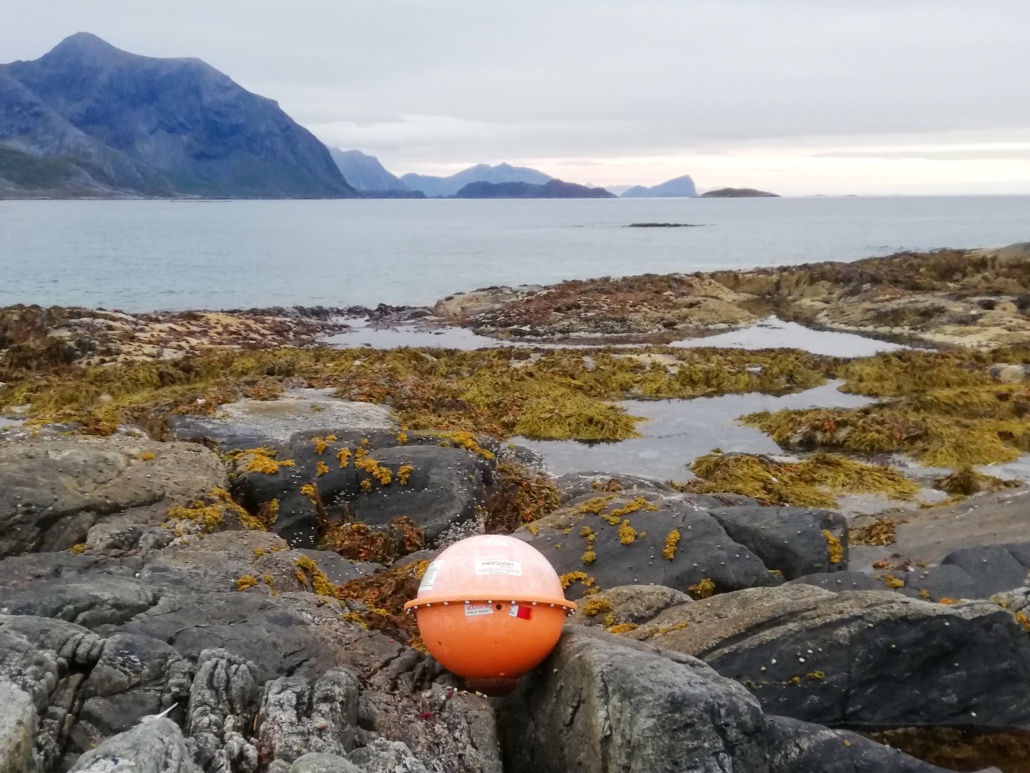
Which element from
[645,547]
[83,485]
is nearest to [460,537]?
[645,547]

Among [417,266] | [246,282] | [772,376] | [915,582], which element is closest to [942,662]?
[915,582]

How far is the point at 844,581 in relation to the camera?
7848 millimetres

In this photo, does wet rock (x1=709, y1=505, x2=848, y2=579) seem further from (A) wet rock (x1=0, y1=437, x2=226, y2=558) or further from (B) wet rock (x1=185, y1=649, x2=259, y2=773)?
(A) wet rock (x1=0, y1=437, x2=226, y2=558)

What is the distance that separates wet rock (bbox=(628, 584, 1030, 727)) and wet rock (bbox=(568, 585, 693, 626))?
1.93 feet

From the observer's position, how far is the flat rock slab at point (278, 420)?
11758 millimetres

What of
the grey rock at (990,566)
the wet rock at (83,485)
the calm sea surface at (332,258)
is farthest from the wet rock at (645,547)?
the calm sea surface at (332,258)

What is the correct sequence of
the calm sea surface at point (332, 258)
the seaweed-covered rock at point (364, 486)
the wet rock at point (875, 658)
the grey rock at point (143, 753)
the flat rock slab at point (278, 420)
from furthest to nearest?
the calm sea surface at point (332, 258) → the flat rock slab at point (278, 420) → the seaweed-covered rock at point (364, 486) → the wet rock at point (875, 658) → the grey rock at point (143, 753)

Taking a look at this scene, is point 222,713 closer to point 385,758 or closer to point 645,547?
point 385,758

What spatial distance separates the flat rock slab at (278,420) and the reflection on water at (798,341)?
61.3ft

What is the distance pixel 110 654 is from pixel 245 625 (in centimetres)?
98

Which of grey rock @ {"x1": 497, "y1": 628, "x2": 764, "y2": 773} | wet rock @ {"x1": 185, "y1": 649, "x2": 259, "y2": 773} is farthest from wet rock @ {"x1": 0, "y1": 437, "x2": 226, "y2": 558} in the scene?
grey rock @ {"x1": 497, "y1": 628, "x2": 764, "y2": 773}

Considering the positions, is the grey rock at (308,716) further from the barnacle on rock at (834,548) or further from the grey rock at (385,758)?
the barnacle on rock at (834,548)

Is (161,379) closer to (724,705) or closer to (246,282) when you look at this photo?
(724,705)

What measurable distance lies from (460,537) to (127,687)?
5445mm
